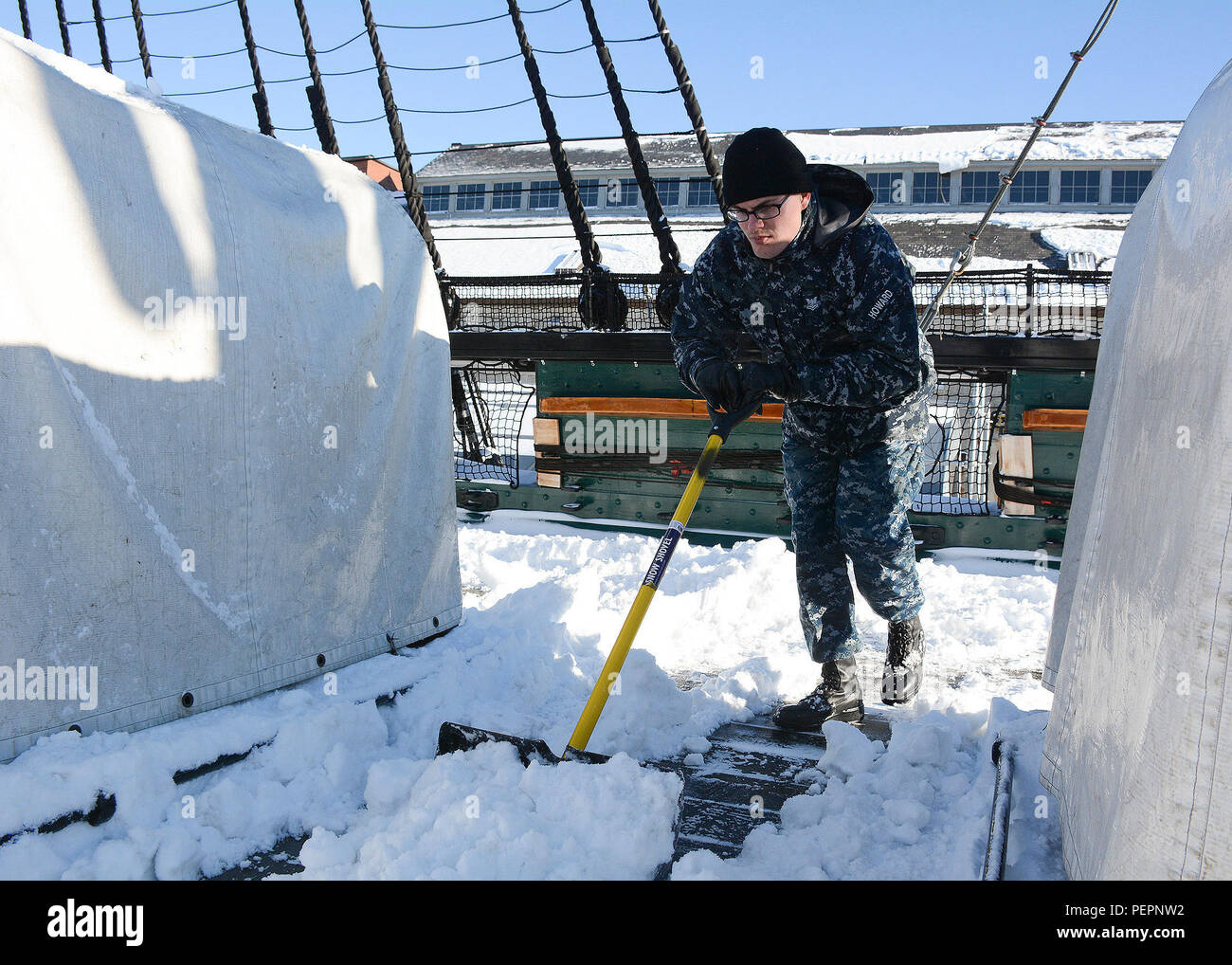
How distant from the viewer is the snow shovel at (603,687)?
94.6 inches

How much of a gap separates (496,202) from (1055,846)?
22139mm

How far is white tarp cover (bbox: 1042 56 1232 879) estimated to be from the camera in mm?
1220

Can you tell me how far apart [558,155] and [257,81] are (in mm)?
3675

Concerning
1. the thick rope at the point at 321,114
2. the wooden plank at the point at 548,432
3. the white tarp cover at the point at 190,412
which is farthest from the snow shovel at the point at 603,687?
the thick rope at the point at 321,114

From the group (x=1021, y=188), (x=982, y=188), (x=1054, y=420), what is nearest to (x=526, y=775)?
(x=1054, y=420)

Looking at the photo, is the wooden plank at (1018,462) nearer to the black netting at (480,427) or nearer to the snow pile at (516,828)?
the black netting at (480,427)

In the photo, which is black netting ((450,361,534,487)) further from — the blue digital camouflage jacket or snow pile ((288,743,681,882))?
snow pile ((288,743,681,882))

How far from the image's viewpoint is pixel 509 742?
2412mm

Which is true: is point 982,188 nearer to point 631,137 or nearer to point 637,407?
point 631,137

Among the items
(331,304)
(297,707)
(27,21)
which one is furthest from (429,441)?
(27,21)

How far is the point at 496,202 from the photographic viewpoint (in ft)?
73.6

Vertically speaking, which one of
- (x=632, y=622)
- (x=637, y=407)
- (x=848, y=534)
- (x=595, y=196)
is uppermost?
(x=595, y=196)

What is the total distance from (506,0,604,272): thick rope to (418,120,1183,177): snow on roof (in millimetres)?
11137
